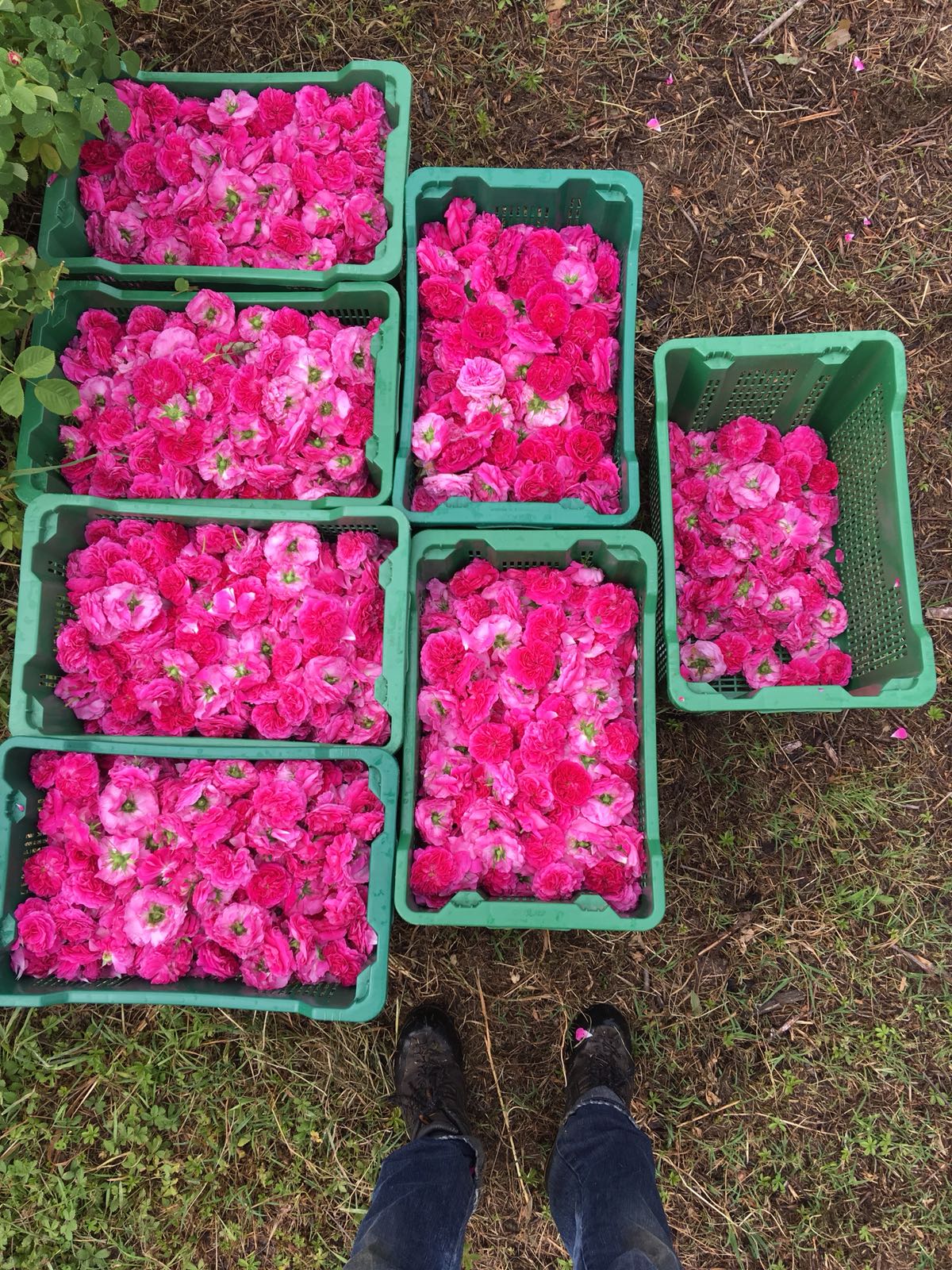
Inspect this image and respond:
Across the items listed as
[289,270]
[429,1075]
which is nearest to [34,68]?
[289,270]

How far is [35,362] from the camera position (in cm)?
183

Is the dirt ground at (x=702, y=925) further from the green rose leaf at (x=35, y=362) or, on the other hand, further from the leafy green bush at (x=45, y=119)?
the green rose leaf at (x=35, y=362)

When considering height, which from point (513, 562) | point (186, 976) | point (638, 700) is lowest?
point (186, 976)

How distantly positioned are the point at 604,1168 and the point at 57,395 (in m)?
2.32

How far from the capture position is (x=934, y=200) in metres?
2.70

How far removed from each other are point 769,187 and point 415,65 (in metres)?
1.25

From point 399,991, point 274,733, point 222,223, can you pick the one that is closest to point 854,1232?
point 399,991

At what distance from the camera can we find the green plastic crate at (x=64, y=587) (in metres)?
1.94

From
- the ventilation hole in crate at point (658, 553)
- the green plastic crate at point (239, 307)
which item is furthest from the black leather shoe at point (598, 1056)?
the green plastic crate at point (239, 307)

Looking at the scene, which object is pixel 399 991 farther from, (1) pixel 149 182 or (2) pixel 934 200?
(2) pixel 934 200

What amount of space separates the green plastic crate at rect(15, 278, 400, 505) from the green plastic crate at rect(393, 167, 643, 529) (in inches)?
1.8

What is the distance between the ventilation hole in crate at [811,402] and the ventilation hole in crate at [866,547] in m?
0.09

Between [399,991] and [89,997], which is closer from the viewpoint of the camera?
[89,997]

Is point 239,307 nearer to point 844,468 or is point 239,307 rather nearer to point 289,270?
point 289,270
